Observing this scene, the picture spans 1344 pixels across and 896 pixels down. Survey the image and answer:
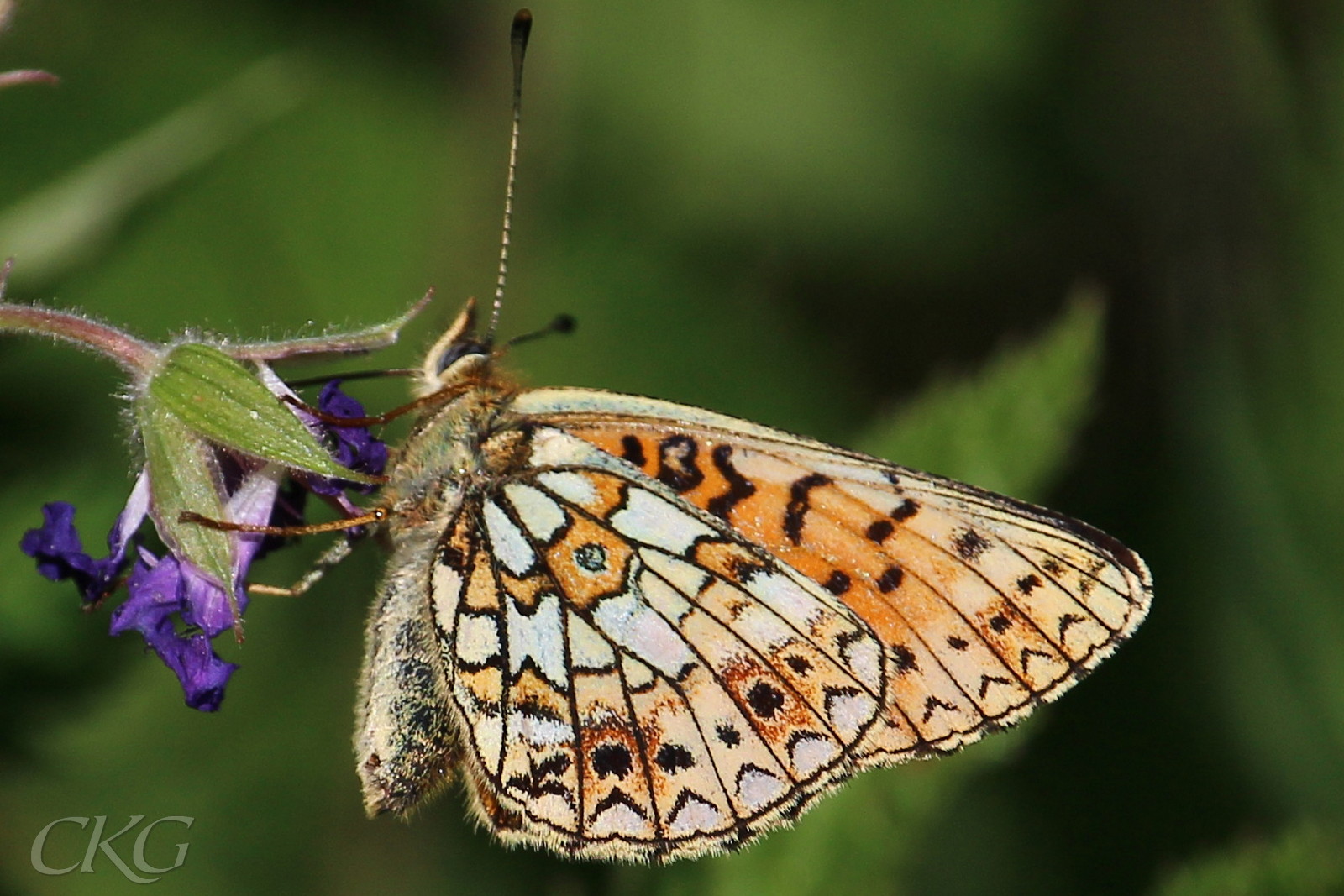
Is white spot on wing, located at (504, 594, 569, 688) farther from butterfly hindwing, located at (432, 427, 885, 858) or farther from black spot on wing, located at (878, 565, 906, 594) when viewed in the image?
black spot on wing, located at (878, 565, 906, 594)

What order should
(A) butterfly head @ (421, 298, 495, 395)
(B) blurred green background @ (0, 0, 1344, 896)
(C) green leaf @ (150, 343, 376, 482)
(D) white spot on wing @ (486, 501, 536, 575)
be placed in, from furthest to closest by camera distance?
(B) blurred green background @ (0, 0, 1344, 896) → (A) butterfly head @ (421, 298, 495, 395) → (D) white spot on wing @ (486, 501, 536, 575) → (C) green leaf @ (150, 343, 376, 482)

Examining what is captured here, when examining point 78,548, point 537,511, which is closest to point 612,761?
point 537,511

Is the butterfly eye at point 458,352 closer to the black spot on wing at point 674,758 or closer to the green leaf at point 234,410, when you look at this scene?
the green leaf at point 234,410

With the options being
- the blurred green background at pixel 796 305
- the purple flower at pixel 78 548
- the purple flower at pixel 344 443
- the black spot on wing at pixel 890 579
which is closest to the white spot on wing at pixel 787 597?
the black spot on wing at pixel 890 579

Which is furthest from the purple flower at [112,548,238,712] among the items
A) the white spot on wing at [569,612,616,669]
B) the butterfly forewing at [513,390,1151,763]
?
the butterfly forewing at [513,390,1151,763]

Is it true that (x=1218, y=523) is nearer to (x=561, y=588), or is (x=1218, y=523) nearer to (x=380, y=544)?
(x=561, y=588)

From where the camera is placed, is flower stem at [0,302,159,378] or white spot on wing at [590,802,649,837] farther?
white spot on wing at [590,802,649,837]

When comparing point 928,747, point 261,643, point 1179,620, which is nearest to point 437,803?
point 261,643
